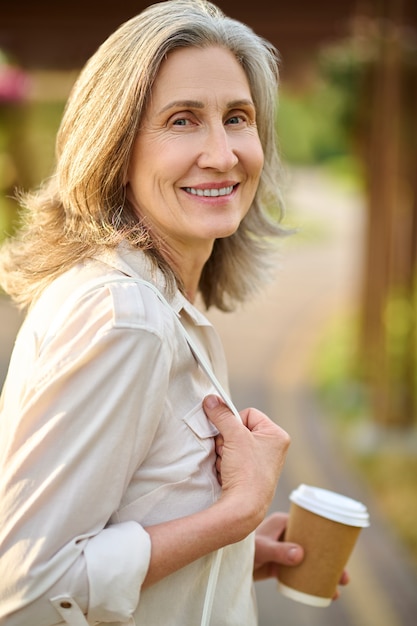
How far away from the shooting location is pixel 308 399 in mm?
7559

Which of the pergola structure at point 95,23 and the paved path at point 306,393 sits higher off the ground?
→ the pergola structure at point 95,23

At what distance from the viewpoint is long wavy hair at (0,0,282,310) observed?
1.55 metres

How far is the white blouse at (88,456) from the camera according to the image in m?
1.31

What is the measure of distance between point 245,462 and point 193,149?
55cm

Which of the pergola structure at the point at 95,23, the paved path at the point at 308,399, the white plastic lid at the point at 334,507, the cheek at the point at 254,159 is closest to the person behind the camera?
the cheek at the point at 254,159

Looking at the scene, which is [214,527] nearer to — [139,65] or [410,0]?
[139,65]

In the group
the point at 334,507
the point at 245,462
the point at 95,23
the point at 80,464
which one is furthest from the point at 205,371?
the point at 95,23

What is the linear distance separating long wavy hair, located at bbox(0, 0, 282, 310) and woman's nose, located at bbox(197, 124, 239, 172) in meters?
0.13

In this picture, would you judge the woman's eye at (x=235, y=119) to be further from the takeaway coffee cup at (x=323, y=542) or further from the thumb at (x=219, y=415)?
the takeaway coffee cup at (x=323, y=542)

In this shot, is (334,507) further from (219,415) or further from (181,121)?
(181,121)

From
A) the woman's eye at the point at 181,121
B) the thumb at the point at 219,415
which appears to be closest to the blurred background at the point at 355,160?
the thumb at the point at 219,415

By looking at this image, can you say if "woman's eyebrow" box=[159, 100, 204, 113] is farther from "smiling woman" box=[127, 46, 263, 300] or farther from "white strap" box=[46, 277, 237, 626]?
"white strap" box=[46, 277, 237, 626]

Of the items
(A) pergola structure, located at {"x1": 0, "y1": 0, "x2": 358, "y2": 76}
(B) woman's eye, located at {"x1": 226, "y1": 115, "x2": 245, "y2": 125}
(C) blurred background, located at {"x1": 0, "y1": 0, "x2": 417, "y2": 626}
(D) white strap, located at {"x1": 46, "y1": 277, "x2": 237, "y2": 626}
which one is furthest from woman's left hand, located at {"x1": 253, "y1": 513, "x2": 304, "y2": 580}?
(A) pergola structure, located at {"x1": 0, "y1": 0, "x2": 358, "y2": 76}

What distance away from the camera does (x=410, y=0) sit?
19.6 ft
